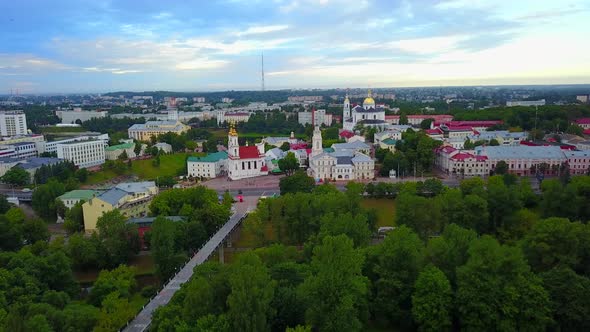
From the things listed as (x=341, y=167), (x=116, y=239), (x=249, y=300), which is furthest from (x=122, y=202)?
(x=341, y=167)

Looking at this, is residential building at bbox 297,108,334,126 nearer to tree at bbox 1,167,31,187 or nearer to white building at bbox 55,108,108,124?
white building at bbox 55,108,108,124

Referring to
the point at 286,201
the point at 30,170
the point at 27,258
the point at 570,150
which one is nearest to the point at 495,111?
the point at 570,150

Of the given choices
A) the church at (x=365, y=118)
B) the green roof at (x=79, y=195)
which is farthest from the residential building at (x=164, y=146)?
the church at (x=365, y=118)

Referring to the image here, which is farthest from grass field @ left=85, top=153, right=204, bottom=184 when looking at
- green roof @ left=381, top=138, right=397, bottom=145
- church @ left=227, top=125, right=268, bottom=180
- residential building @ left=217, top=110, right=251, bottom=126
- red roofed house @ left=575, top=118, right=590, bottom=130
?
red roofed house @ left=575, top=118, right=590, bottom=130

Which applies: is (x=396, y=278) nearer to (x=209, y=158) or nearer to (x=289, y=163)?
(x=289, y=163)

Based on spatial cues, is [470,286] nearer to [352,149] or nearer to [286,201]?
[286,201]

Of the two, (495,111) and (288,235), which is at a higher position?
(495,111)

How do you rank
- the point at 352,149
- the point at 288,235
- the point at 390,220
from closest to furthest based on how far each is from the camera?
the point at 288,235 → the point at 390,220 → the point at 352,149
